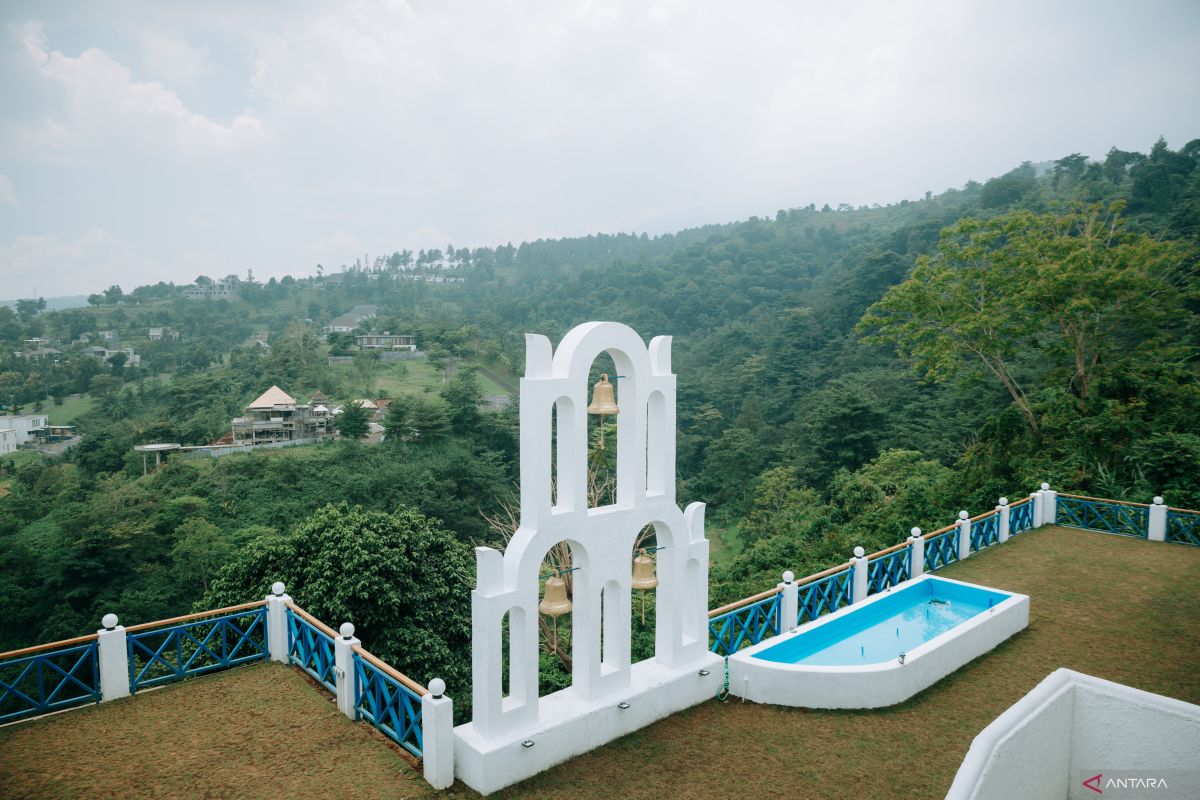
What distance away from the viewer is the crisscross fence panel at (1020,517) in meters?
12.6

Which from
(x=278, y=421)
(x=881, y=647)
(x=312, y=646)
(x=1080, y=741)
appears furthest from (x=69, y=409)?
(x=1080, y=741)

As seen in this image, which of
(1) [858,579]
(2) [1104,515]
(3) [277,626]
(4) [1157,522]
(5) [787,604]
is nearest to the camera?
(3) [277,626]

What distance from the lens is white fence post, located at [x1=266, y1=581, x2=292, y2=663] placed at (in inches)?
Result: 303

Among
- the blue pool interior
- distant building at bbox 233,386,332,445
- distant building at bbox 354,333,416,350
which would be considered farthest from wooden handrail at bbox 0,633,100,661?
distant building at bbox 354,333,416,350

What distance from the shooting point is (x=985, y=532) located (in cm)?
1192

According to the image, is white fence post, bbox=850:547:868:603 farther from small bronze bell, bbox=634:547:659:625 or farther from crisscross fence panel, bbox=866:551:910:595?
small bronze bell, bbox=634:547:659:625

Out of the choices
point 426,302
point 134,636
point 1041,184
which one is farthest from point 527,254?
point 134,636

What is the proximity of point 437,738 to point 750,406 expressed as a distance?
37.3 meters

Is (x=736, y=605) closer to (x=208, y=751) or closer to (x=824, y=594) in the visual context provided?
(x=824, y=594)

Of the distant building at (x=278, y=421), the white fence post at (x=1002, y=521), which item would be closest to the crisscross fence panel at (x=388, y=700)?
the white fence post at (x=1002, y=521)

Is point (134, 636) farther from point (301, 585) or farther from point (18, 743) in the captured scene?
point (301, 585)

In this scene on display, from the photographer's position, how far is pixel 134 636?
702 centimetres

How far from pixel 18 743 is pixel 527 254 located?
378ft

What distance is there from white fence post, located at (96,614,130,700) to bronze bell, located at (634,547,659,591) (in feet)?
15.7
